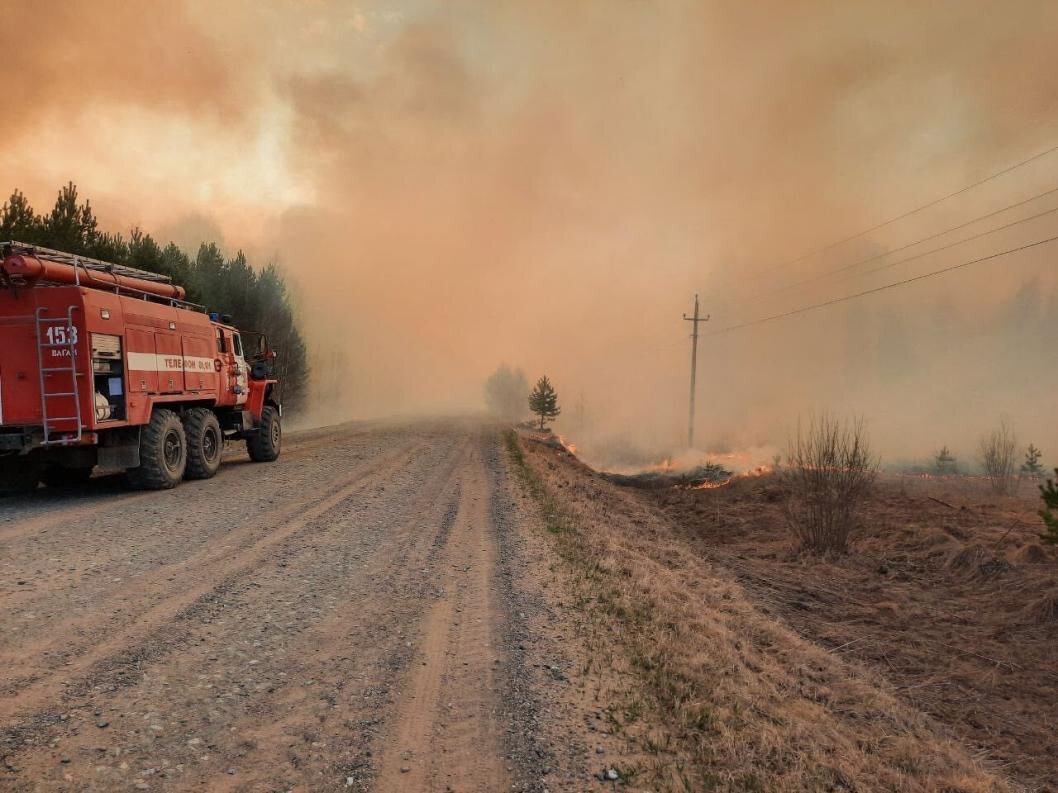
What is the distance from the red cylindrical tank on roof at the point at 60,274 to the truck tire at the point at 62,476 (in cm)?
423

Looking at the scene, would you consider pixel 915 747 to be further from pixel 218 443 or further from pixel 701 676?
pixel 218 443

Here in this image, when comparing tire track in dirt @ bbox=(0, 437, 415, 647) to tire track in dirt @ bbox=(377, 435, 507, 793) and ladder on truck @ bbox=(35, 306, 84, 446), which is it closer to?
tire track in dirt @ bbox=(377, 435, 507, 793)

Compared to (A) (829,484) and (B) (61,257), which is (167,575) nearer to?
(B) (61,257)

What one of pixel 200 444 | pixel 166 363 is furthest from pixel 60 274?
pixel 200 444

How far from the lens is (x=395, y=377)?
16100 cm

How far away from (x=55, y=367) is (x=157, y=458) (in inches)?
95.8

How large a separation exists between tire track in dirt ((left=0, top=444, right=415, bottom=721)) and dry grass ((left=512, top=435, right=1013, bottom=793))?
391 cm

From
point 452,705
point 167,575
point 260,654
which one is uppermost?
point 167,575

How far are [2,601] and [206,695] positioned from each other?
3190 mm

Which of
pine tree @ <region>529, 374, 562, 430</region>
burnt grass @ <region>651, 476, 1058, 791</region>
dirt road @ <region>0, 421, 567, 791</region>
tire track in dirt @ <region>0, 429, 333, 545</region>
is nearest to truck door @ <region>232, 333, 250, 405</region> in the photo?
tire track in dirt @ <region>0, 429, 333, 545</region>

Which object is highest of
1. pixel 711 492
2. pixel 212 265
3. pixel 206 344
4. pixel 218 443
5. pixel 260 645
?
pixel 212 265

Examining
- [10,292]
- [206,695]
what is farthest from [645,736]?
[10,292]

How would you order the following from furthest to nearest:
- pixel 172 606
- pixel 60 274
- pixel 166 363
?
pixel 166 363, pixel 60 274, pixel 172 606

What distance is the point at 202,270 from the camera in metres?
35.7
